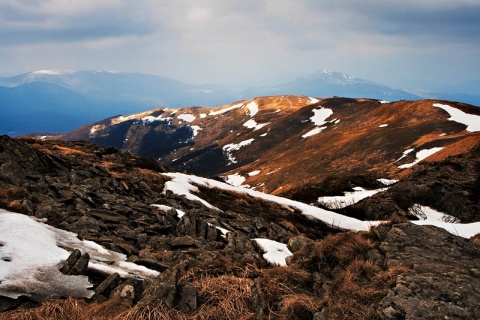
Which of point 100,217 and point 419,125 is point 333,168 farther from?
point 100,217

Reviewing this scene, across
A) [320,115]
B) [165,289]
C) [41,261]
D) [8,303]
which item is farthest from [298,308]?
[320,115]

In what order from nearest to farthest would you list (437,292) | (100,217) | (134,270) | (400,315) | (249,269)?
1. (400,315)
2. (437,292)
3. (249,269)
4. (134,270)
5. (100,217)

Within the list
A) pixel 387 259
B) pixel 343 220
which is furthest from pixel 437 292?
pixel 343 220

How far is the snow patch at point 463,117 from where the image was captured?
8144cm

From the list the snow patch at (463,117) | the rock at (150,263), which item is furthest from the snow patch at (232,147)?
the rock at (150,263)

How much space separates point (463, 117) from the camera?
9081cm

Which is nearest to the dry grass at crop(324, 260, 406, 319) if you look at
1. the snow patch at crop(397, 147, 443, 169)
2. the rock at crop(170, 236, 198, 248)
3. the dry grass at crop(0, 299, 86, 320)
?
the dry grass at crop(0, 299, 86, 320)

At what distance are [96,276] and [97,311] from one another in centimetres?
227

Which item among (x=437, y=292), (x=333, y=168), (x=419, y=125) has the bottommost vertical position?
(x=333, y=168)

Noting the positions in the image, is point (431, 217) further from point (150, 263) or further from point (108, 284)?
point (108, 284)

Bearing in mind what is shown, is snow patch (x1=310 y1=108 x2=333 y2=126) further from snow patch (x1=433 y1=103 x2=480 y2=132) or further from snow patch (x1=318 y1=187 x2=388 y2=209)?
A: snow patch (x1=318 y1=187 x2=388 y2=209)

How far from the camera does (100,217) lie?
598 inches

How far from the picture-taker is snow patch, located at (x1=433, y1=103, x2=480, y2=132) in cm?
8144

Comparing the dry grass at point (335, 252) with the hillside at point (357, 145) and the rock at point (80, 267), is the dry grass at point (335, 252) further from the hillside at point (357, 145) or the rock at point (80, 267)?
the hillside at point (357, 145)
